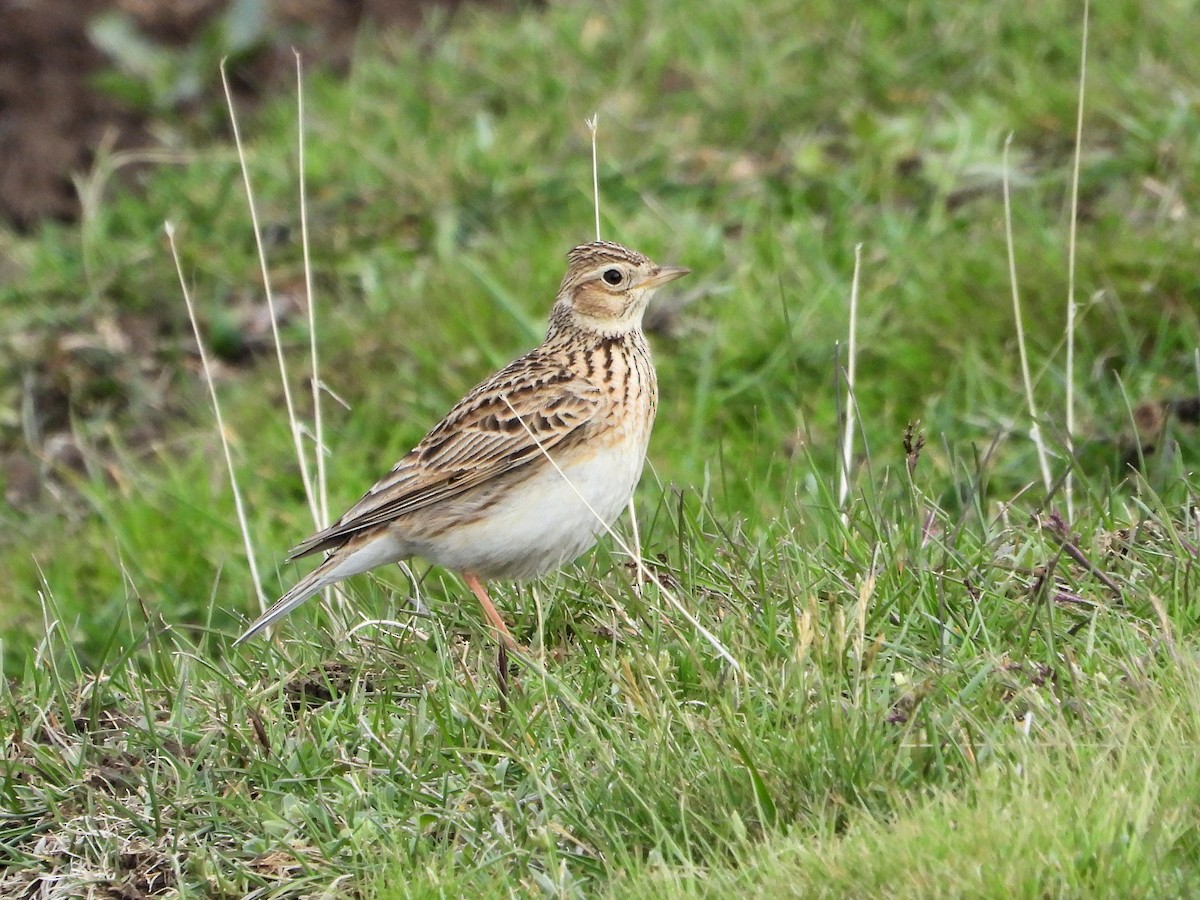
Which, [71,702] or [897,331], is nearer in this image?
[71,702]

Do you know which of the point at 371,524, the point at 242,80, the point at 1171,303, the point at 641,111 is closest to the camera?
the point at 371,524

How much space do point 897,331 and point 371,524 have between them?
3.29m

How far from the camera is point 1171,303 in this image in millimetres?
7980

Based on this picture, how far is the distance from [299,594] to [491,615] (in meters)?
0.68

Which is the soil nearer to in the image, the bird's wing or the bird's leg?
the bird's wing

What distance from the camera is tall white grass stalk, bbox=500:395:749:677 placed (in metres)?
4.71

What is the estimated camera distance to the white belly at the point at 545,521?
569cm

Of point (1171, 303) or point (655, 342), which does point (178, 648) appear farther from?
point (1171, 303)

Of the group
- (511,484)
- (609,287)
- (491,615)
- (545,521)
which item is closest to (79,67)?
(609,287)

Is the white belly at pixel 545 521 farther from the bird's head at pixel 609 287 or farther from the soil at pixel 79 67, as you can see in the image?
the soil at pixel 79 67

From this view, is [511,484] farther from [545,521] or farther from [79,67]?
[79,67]

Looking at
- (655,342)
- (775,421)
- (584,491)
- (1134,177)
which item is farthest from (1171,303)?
(584,491)

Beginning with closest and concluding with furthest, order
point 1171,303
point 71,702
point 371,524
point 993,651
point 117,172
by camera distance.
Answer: point 993,651 → point 71,702 → point 371,524 → point 1171,303 → point 117,172

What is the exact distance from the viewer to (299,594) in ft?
19.0
